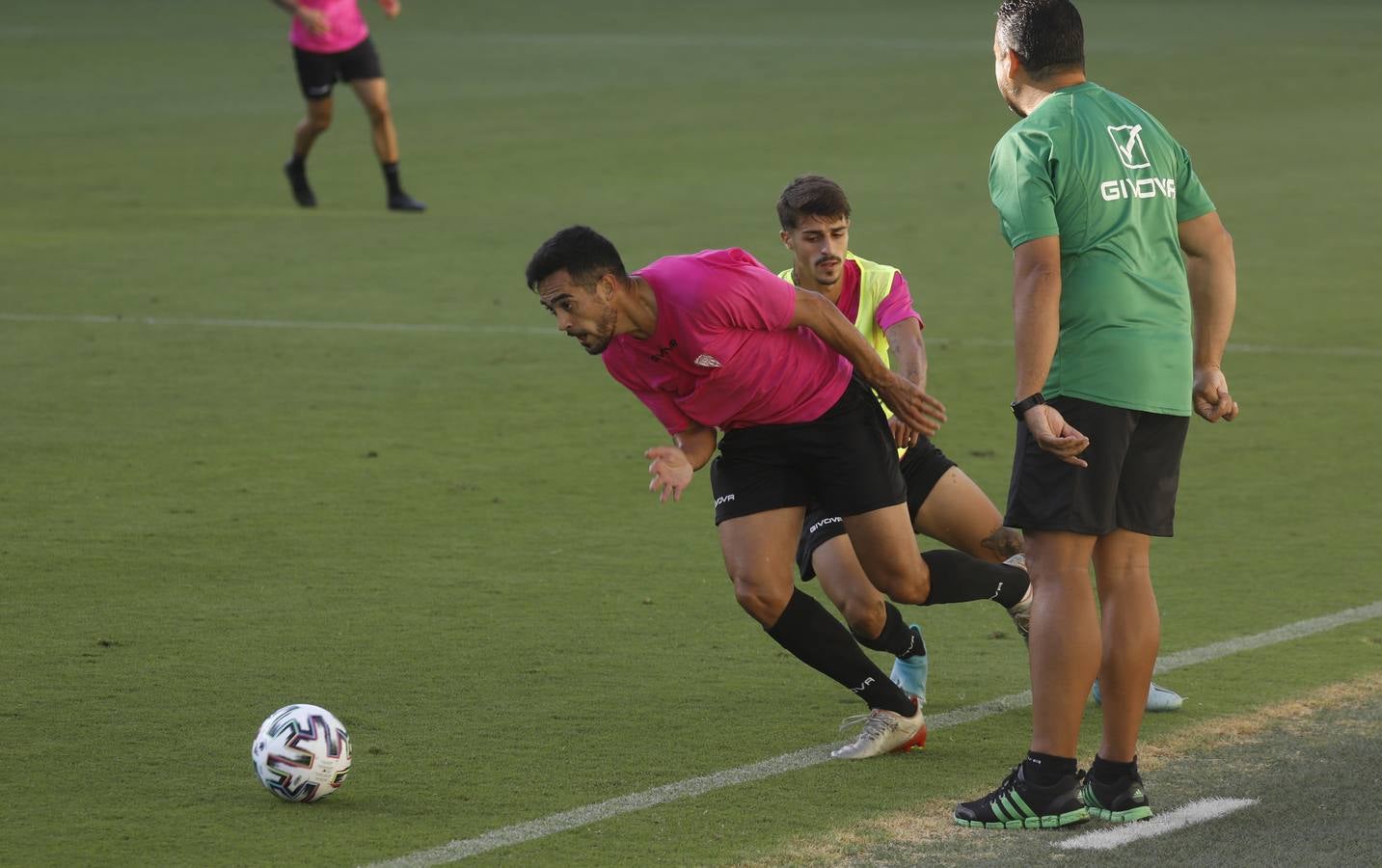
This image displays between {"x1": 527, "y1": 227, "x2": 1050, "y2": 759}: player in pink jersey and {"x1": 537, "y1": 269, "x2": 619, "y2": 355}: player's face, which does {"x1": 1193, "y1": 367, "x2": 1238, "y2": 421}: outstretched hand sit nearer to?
{"x1": 527, "y1": 227, "x2": 1050, "y2": 759}: player in pink jersey

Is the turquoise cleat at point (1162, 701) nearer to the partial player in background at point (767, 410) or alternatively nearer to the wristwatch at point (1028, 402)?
the partial player in background at point (767, 410)

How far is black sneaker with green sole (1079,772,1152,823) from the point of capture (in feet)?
17.6

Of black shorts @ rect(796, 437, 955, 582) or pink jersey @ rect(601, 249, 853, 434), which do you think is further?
black shorts @ rect(796, 437, 955, 582)

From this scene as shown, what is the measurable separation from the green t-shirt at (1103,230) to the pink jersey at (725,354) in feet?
2.81

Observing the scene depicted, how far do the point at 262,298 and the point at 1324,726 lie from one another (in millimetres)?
9020

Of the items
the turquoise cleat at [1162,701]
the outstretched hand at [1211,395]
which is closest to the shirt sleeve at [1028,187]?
the outstretched hand at [1211,395]

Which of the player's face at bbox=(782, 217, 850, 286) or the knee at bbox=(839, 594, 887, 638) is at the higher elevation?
the player's face at bbox=(782, 217, 850, 286)

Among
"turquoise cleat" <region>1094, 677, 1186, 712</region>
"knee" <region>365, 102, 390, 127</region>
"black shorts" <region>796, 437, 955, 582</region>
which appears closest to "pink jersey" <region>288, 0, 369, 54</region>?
"knee" <region>365, 102, 390, 127</region>

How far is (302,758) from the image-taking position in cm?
552

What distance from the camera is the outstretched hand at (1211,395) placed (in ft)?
18.0

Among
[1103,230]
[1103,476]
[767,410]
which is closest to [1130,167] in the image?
[1103,230]

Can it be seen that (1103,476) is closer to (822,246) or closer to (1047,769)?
(1047,769)

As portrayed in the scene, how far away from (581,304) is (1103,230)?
134cm

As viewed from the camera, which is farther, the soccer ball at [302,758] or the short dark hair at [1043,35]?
the soccer ball at [302,758]
